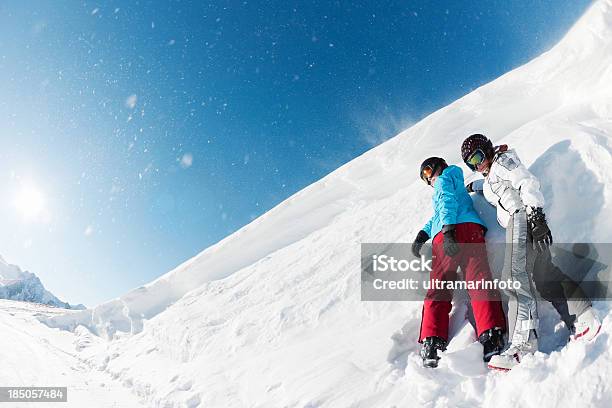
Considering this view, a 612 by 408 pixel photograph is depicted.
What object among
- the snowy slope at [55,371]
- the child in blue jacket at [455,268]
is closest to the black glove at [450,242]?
the child in blue jacket at [455,268]

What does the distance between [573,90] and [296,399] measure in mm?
6435

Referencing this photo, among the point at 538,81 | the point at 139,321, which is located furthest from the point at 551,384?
the point at 139,321

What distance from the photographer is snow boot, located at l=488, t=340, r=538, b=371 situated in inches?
116

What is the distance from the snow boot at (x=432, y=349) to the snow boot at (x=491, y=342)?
0.34 meters

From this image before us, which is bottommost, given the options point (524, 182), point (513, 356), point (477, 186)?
point (513, 356)

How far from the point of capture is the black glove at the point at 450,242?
3.70 meters

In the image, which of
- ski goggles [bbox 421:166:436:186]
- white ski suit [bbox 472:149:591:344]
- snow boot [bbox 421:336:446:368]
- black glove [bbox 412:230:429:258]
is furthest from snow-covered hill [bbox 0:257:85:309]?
white ski suit [bbox 472:149:591:344]

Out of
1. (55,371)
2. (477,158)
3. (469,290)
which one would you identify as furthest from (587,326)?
(55,371)

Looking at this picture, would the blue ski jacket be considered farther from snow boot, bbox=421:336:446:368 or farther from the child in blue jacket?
snow boot, bbox=421:336:446:368

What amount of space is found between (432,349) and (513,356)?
2.16 ft

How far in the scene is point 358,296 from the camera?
209 inches

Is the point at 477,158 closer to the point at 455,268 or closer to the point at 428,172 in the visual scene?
the point at 428,172

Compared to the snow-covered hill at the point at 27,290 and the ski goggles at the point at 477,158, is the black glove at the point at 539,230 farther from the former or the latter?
the snow-covered hill at the point at 27,290

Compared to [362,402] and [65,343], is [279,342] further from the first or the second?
[65,343]
